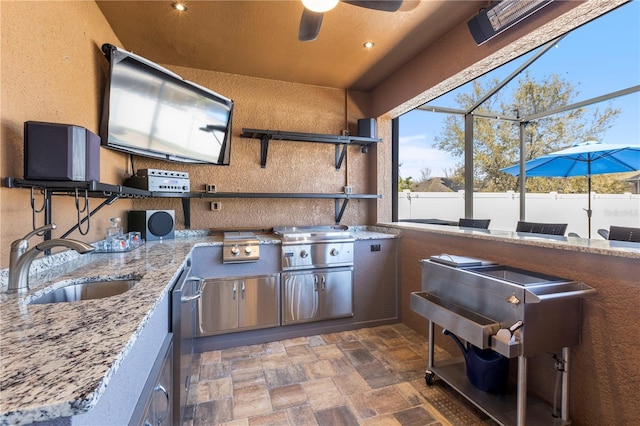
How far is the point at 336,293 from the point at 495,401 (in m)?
1.48

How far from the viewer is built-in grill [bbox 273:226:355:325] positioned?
2.67m

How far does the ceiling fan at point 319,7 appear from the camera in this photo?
62.7 inches

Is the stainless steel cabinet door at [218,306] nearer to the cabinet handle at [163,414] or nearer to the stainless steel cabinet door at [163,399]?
the stainless steel cabinet door at [163,399]

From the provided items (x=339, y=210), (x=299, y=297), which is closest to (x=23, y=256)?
(x=299, y=297)

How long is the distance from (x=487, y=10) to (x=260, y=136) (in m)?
2.17

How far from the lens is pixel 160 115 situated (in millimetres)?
2371

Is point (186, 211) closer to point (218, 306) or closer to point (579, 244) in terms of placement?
point (218, 306)

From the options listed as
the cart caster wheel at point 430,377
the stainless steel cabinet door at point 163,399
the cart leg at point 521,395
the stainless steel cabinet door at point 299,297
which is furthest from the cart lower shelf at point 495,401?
the stainless steel cabinet door at point 163,399

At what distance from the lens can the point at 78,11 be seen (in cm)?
178

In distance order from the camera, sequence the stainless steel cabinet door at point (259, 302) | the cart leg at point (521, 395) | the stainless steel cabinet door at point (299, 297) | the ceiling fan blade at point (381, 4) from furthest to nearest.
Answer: the stainless steel cabinet door at point (299, 297), the stainless steel cabinet door at point (259, 302), the ceiling fan blade at point (381, 4), the cart leg at point (521, 395)

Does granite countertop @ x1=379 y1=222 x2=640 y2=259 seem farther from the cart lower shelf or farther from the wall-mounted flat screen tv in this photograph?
the wall-mounted flat screen tv

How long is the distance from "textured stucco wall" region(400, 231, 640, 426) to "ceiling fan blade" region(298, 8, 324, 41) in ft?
6.28

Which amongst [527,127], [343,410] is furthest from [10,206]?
[527,127]

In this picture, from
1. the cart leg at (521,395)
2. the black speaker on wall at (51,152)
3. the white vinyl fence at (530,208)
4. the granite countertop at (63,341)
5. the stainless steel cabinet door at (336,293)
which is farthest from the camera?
the white vinyl fence at (530,208)
